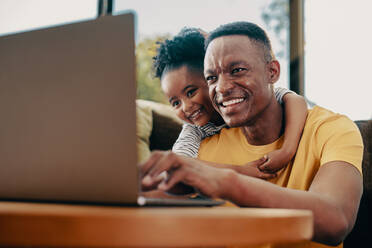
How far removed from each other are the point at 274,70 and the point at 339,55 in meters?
1.63

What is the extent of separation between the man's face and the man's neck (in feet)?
0.15

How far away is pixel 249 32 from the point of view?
→ 4.13 feet

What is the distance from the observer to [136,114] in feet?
1.66

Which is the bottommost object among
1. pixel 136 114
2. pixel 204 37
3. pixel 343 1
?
pixel 136 114


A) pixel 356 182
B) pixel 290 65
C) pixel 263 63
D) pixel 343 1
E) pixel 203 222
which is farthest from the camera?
pixel 290 65

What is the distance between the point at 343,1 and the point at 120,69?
2696 mm

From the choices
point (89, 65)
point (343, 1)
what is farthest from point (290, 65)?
point (89, 65)

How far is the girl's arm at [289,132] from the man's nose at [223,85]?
0.24m

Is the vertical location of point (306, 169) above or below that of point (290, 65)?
below

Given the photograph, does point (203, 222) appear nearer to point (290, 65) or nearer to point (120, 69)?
point (120, 69)

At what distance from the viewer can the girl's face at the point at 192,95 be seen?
1.43 m

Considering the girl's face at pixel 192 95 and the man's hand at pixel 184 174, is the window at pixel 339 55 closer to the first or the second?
the girl's face at pixel 192 95

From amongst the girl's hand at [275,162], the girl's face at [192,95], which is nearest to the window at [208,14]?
the girl's face at [192,95]

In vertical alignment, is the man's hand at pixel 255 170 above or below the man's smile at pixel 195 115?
below
